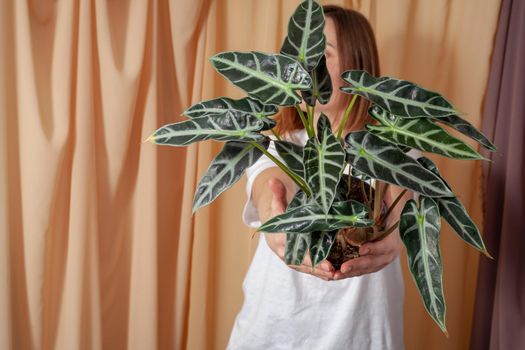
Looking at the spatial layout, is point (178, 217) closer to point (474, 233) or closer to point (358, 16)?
point (358, 16)

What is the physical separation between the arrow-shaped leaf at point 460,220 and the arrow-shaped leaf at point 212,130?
294mm

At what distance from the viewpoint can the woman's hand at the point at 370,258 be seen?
875 millimetres

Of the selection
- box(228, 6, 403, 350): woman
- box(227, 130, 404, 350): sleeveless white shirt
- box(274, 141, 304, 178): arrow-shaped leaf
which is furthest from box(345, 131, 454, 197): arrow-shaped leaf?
box(227, 130, 404, 350): sleeveless white shirt

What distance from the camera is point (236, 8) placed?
59.2 inches

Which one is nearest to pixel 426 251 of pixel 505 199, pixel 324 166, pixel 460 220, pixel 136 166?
pixel 460 220

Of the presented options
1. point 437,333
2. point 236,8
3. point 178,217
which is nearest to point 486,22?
point 236,8

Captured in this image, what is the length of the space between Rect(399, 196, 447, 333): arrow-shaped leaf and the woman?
302 millimetres

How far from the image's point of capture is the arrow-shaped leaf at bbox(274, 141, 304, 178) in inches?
33.4

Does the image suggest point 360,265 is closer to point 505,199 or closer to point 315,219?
point 315,219

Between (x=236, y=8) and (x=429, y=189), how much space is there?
99 centimetres

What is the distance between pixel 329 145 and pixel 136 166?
0.87m

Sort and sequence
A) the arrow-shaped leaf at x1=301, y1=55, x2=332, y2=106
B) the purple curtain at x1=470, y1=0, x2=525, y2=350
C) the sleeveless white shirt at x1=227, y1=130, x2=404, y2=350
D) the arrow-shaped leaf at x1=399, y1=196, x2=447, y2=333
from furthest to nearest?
the purple curtain at x1=470, y1=0, x2=525, y2=350 → the sleeveless white shirt at x1=227, y1=130, x2=404, y2=350 → the arrow-shaped leaf at x1=301, y1=55, x2=332, y2=106 → the arrow-shaped leaf at x1=399, y1=196, x2=447, y2=333

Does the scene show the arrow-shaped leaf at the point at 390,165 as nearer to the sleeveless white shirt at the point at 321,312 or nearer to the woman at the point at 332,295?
the woman at the point at 332,295

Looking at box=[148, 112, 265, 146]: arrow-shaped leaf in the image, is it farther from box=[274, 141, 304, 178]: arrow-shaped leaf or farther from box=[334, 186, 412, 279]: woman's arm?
box=[334, 186, 412, 279]: woman's arm
